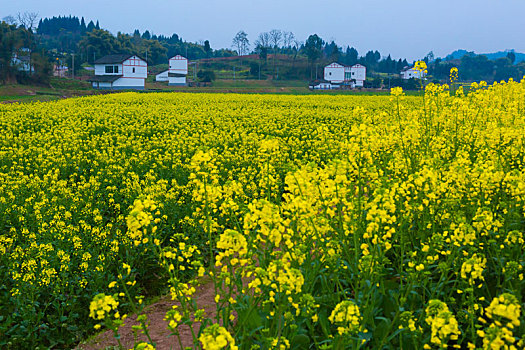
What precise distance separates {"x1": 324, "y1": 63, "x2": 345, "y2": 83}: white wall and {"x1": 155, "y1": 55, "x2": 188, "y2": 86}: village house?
38.3m

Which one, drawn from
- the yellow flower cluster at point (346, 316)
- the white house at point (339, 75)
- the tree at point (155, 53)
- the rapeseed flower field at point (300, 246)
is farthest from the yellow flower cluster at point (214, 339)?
the tree at point (155, 53)

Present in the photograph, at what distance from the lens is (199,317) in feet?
11.3

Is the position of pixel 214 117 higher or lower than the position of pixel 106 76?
lower

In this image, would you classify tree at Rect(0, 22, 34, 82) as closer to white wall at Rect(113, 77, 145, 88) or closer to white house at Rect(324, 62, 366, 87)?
white wall at Rect(113, 77, 145, 88)

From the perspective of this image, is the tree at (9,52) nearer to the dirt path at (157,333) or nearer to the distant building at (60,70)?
the distant building at (60,70)

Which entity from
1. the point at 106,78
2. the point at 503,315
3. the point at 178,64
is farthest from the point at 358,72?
the point at 503,315

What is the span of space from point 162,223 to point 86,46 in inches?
4339

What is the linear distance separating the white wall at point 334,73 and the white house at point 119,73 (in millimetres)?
52064

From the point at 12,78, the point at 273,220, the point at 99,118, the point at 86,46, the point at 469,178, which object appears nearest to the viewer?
the point at 273,220

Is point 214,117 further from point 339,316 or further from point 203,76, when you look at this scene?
point 203,76

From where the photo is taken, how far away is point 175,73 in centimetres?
10294

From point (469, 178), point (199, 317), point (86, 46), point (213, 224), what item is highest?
point (86, 46)

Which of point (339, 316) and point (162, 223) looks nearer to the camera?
point (339, 316)

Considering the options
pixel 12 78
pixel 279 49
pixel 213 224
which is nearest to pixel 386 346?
pixel 213 224
